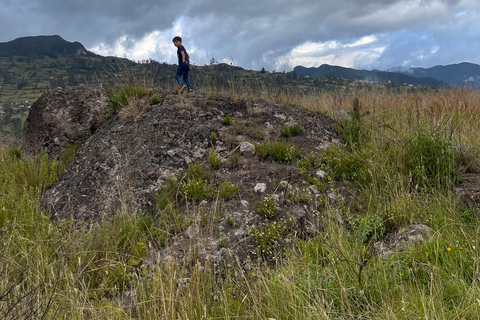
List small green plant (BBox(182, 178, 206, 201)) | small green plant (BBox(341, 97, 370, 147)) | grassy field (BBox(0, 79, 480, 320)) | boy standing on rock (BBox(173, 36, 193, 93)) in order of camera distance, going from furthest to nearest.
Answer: boy standing on rock (BBox(173, 36, 193, 93)) → small green plant (BBox(341, 97, 370, 147)) → small green plant (BBox(182, 178, 206, 201)) → grassy field (BBox(0, 79, 480, 320))

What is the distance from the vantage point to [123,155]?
534cm

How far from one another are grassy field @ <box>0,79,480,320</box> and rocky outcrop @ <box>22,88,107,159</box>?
1.04m

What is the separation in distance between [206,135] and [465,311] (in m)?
4.69

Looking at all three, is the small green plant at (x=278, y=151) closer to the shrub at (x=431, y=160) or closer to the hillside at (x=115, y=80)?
the shrub at (x=431, y=160)

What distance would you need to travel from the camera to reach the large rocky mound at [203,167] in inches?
145

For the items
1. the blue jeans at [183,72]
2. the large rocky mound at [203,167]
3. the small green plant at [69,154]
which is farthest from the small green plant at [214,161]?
the blue jeans at [183,72]

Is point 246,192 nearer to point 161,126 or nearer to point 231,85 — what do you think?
point 161,126

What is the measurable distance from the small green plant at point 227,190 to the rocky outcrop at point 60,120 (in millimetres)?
4628

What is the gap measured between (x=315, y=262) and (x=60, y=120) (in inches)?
295

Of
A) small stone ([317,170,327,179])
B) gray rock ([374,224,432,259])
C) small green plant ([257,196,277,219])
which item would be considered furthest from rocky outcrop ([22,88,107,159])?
gray rock ([374,224,432,259])

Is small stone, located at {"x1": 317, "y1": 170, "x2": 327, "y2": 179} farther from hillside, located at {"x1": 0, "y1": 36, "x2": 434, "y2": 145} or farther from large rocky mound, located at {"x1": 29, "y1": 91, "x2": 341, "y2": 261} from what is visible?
hillside, located at {"x1": 0, "y1": 36, "x2": 434, "y2": 145}

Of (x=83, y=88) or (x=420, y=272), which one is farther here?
(x=83, y=88)

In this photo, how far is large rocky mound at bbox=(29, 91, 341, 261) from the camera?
3675 mm

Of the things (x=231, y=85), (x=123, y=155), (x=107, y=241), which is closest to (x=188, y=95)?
(x=231, y=85)
